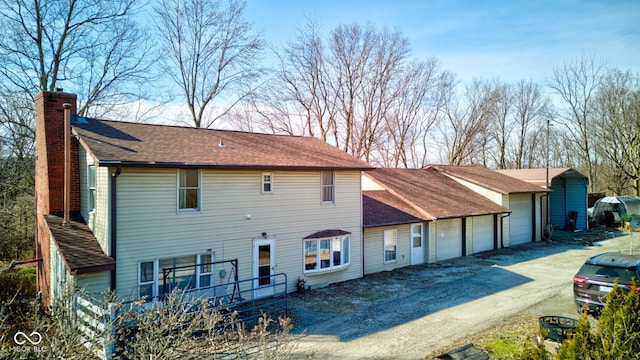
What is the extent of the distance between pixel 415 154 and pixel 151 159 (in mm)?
37244

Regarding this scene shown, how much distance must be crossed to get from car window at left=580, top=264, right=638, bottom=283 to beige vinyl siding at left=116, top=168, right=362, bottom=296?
8.47m

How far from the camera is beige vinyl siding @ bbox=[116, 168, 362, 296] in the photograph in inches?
458

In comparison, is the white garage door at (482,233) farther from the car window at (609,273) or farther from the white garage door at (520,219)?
the car window at (609,273)

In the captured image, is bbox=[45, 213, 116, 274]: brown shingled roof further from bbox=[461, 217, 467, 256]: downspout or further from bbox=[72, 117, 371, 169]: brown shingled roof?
bbox=[461, 217, 467, 256]: downspout

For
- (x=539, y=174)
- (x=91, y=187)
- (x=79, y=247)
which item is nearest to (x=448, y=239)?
(x=539, y=174)

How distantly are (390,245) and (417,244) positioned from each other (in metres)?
2.11

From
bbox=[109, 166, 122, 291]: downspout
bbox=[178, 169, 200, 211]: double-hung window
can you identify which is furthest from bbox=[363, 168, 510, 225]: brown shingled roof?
bbox=[109, 166, 122, 291]: downspout

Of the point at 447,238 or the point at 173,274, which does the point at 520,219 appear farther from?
the point at 173,274

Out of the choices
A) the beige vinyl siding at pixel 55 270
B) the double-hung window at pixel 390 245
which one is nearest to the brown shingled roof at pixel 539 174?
the double-hung window at pixel 390 245

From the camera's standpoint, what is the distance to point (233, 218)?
45.1 feet

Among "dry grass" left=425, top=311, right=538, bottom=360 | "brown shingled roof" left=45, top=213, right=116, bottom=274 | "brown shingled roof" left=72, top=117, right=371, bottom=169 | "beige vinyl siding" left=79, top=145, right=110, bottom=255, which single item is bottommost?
"dry grass" left=425, top=311, right=538, bottom=360

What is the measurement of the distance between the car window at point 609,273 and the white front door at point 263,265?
10.3 meters

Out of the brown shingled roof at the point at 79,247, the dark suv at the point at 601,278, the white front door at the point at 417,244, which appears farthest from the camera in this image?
the white front door at the point at 417,244

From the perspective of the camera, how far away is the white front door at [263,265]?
14.2 metres
